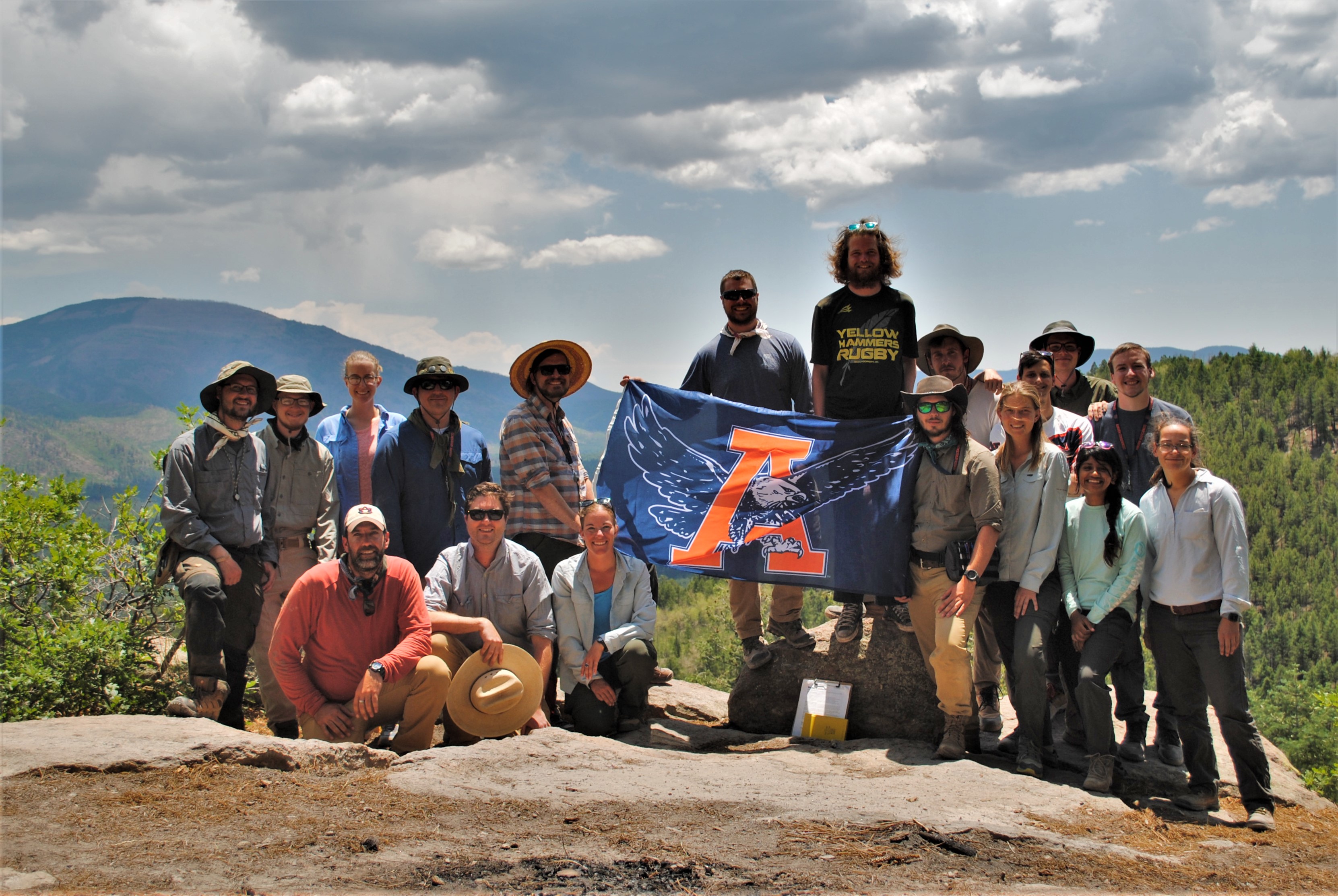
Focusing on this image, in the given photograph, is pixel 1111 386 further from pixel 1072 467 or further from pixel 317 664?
pixel 317 664

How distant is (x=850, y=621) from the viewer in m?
7.16

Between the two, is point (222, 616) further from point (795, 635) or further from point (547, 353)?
point (795, 635)

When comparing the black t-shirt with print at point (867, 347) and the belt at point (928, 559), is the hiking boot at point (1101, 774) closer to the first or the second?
the belt at point (928, 559)

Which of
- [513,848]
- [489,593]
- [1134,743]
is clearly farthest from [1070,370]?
[513,848]

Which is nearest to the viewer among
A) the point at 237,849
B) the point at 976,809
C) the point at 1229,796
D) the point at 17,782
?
the point at 237,849

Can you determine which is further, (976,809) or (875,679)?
(875,679)

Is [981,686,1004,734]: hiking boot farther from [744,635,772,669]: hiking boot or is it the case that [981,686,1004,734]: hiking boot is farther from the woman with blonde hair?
[744,635,772,669]: hiking boot

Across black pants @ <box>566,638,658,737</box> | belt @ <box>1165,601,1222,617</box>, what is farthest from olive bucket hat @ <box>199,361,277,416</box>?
belt @ <box>1165,601,1222,617</box>

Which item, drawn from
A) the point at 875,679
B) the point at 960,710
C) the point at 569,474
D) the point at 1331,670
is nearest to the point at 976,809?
the point at 960,710

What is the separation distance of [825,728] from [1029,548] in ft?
7.41

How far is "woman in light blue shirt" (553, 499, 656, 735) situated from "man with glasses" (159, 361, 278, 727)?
2196 mm

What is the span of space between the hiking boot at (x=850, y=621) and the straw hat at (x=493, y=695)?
2548mm

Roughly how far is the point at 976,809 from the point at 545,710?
320 cm

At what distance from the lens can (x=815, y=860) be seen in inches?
169
